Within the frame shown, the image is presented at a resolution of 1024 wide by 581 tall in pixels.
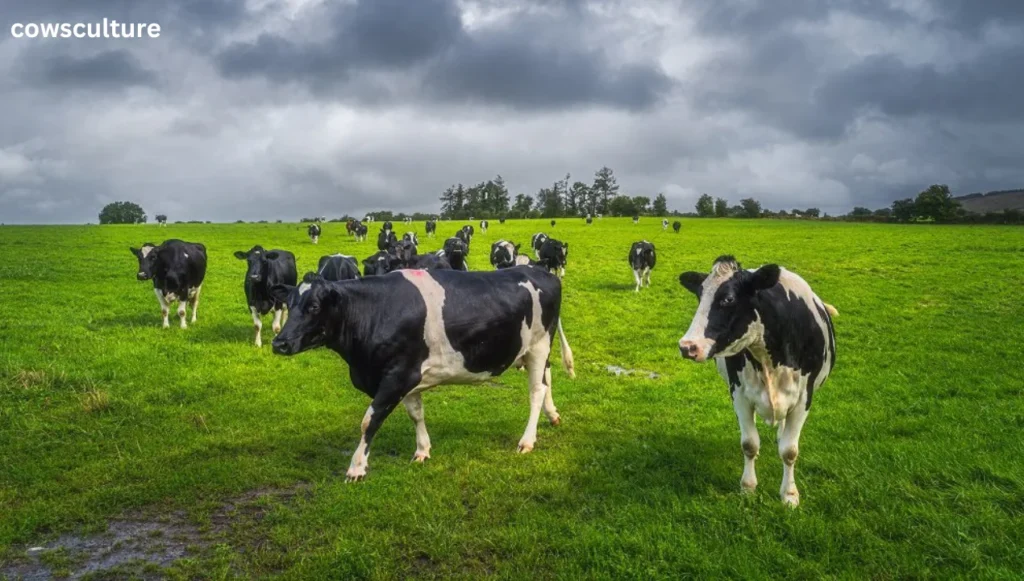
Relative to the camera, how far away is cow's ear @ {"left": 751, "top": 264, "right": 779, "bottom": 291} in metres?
5.13

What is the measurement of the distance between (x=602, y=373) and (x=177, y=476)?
7.44m

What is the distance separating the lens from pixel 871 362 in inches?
496

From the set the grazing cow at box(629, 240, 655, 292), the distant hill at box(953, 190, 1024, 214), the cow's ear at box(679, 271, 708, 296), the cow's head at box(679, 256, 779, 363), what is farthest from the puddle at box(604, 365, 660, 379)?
the distant hill at box(953, 190, 1024, 214)

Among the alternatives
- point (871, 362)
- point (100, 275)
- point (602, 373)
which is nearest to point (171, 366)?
point (602, 373)

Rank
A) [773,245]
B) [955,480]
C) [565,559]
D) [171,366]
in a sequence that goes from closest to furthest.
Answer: [565,559] → [955,480] → [171,366] → [773,245]

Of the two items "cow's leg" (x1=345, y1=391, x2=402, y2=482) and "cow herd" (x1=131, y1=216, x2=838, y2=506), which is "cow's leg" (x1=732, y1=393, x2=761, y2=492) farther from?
"cow's leg" (x1=345, y1=391, x2=402, y2=482)

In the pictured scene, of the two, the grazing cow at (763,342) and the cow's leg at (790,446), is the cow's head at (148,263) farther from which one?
the cow's leg at (790,446)

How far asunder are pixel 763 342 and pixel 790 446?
3.50 feet

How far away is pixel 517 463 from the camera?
23.0ft

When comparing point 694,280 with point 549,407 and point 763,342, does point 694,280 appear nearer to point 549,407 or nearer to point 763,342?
point 763,342

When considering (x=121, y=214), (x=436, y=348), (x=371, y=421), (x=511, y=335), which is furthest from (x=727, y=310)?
(x=121, y=214)

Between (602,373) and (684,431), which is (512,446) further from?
(602,373)

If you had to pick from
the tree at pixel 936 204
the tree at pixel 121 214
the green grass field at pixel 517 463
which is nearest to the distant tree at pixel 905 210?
the tree at pixel 936 204

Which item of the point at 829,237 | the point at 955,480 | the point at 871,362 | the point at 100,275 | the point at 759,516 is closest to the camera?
the point at 759,516
